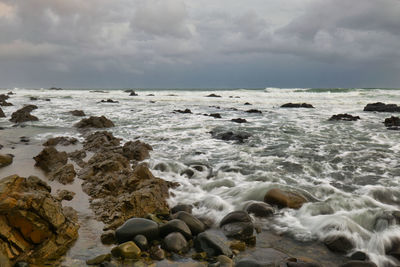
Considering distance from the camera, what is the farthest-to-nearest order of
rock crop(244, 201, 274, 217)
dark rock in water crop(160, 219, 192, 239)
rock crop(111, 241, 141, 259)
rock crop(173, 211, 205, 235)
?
rock crop(244, 201, 274, 217) → rock crop(173, 211, 205, 235) → dark rock in water crop(160, 219, 192, 239) → rock crop(111, 241, 141, 259)

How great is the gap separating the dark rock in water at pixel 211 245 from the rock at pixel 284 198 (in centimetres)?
175

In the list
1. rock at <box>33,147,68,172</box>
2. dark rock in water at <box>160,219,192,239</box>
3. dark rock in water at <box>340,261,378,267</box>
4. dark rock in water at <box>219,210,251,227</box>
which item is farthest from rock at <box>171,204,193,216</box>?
rock at <box>33,147,68,172</box>

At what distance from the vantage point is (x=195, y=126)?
14.1 meters

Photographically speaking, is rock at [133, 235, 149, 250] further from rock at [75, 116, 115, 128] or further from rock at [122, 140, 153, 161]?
rock at [75, 116, 115, 128]

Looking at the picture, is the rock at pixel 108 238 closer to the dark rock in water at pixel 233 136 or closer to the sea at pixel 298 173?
the sea at pixel 298 173

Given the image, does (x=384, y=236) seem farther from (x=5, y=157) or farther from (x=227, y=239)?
(x=5, y=157)

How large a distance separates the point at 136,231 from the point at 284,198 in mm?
2735

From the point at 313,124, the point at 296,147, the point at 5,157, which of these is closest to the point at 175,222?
the point at 5,157

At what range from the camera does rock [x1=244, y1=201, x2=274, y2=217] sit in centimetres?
482

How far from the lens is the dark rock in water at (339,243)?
3809mm

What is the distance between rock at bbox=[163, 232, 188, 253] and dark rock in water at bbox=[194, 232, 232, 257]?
17 cm

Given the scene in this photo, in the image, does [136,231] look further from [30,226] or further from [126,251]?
[30,226]

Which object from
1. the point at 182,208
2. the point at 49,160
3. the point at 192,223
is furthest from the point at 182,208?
the point at 49,160

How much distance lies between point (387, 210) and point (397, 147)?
623 centimetres
